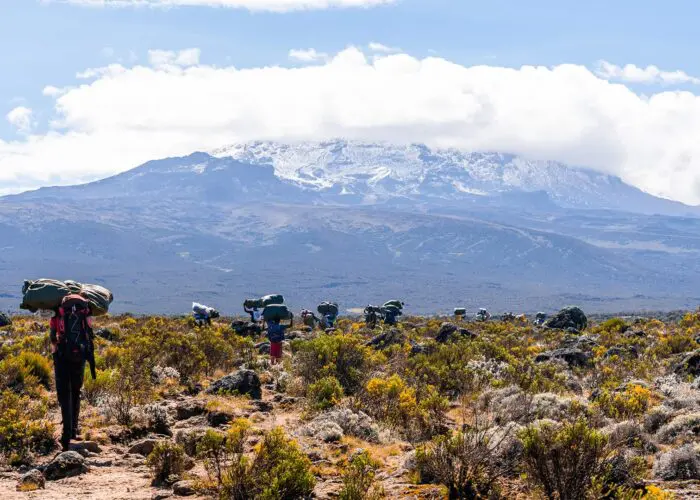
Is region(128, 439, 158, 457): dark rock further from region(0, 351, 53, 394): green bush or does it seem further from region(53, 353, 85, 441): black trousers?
region(0, 351, 53, 394): green bush

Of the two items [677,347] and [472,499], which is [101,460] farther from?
[677,347]

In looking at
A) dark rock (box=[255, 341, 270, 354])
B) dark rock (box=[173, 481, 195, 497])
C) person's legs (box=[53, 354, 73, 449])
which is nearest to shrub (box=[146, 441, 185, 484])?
dark rock (box=[173, 481, 195, 497])

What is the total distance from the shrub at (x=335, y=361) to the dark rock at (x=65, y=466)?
6199 mm

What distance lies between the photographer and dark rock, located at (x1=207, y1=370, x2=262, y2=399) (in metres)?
14.0

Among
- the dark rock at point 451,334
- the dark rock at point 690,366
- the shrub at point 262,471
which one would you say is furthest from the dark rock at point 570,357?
the shrub at point 262,471

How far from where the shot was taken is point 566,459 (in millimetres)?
7246

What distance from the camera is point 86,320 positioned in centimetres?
1057

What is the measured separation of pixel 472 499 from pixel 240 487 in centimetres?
254

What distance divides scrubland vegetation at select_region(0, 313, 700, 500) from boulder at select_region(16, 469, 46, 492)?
0.84 metres

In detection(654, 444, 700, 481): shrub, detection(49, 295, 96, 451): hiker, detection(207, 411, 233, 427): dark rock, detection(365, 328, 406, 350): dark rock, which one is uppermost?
detection(49, 295, 96, 451): hiker

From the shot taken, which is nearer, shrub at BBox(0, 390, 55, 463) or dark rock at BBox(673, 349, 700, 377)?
shrub at BBox(0, 390, 55, 463)

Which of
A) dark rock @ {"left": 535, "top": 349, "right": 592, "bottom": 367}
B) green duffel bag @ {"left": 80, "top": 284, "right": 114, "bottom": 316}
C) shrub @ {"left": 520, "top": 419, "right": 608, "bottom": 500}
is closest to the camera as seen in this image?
shrub @ {"left": 520, "top": 419, "right": 608, "bottom": 500}

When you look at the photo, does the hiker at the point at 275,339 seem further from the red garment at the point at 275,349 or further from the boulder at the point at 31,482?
the boulder at the point at 31,482

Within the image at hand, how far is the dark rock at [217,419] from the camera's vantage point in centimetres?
1173
